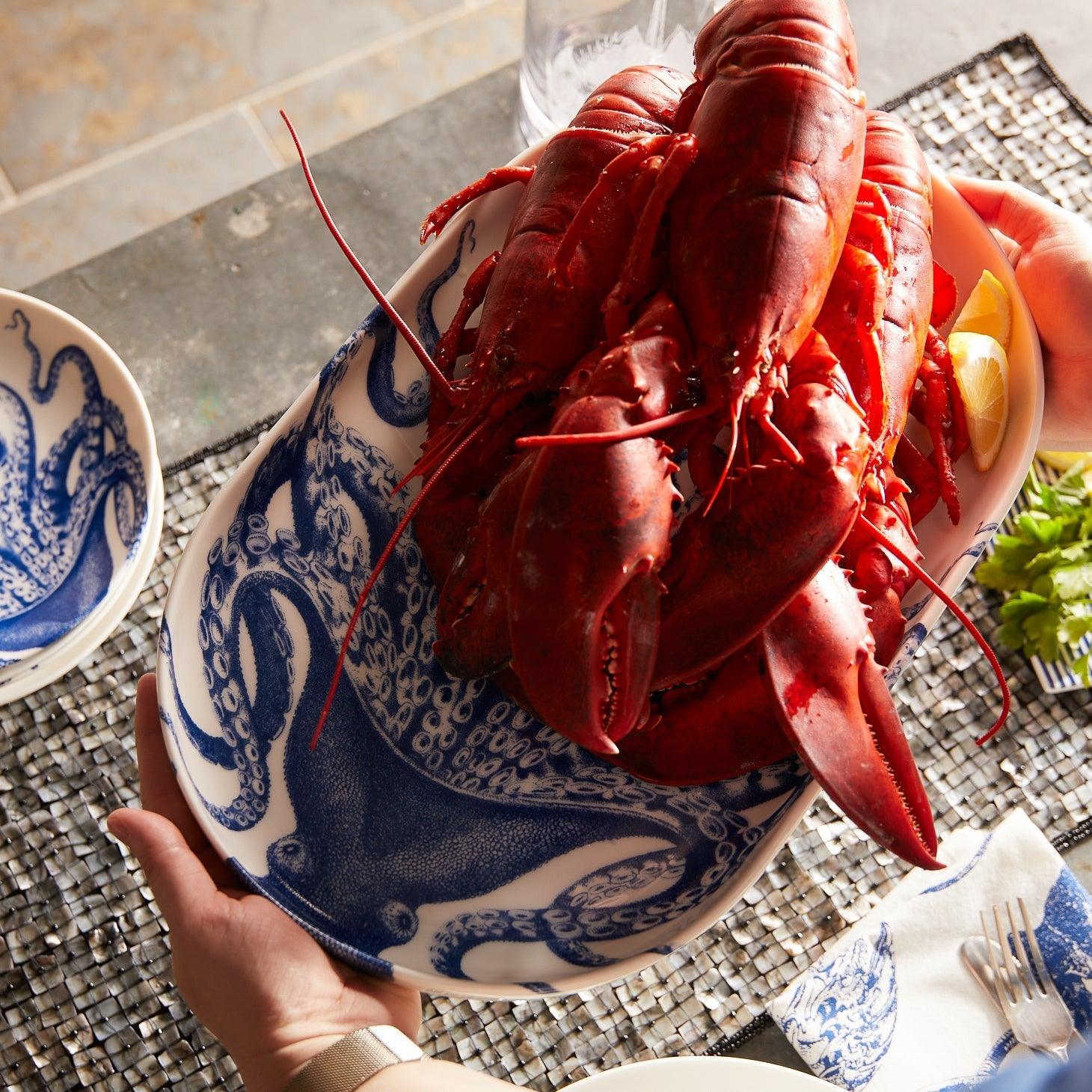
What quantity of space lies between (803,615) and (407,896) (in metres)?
0.47

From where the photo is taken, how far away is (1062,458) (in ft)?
4.87

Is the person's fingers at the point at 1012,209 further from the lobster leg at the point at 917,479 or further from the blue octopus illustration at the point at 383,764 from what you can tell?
the blue octopus illustration at the point at 383,764

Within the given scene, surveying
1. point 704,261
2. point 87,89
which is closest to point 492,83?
point 87,89

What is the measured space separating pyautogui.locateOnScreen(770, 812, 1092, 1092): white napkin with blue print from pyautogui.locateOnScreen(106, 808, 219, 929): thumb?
650mm

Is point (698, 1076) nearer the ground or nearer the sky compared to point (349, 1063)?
nearer the ground

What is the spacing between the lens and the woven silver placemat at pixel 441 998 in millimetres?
1293

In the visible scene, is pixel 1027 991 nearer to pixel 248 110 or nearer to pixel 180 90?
pixel 248 110

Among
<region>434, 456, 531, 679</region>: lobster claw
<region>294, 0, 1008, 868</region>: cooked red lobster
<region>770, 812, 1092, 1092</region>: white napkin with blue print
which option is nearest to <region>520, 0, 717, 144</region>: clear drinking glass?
<region>294, 0, 1008, 868</region>: cooked red lobster

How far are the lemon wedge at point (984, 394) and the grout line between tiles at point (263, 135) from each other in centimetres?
120

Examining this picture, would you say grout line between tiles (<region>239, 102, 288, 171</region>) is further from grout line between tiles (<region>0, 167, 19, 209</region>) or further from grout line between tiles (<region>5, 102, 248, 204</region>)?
grout line between tiles (<region>0, 167, 19, 209</region>)

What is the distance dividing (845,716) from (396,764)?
0.46 m

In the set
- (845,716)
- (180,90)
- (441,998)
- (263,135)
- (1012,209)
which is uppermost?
(180,90)

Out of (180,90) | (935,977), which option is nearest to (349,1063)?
(935,977)

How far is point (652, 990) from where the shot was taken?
1.31 metres
